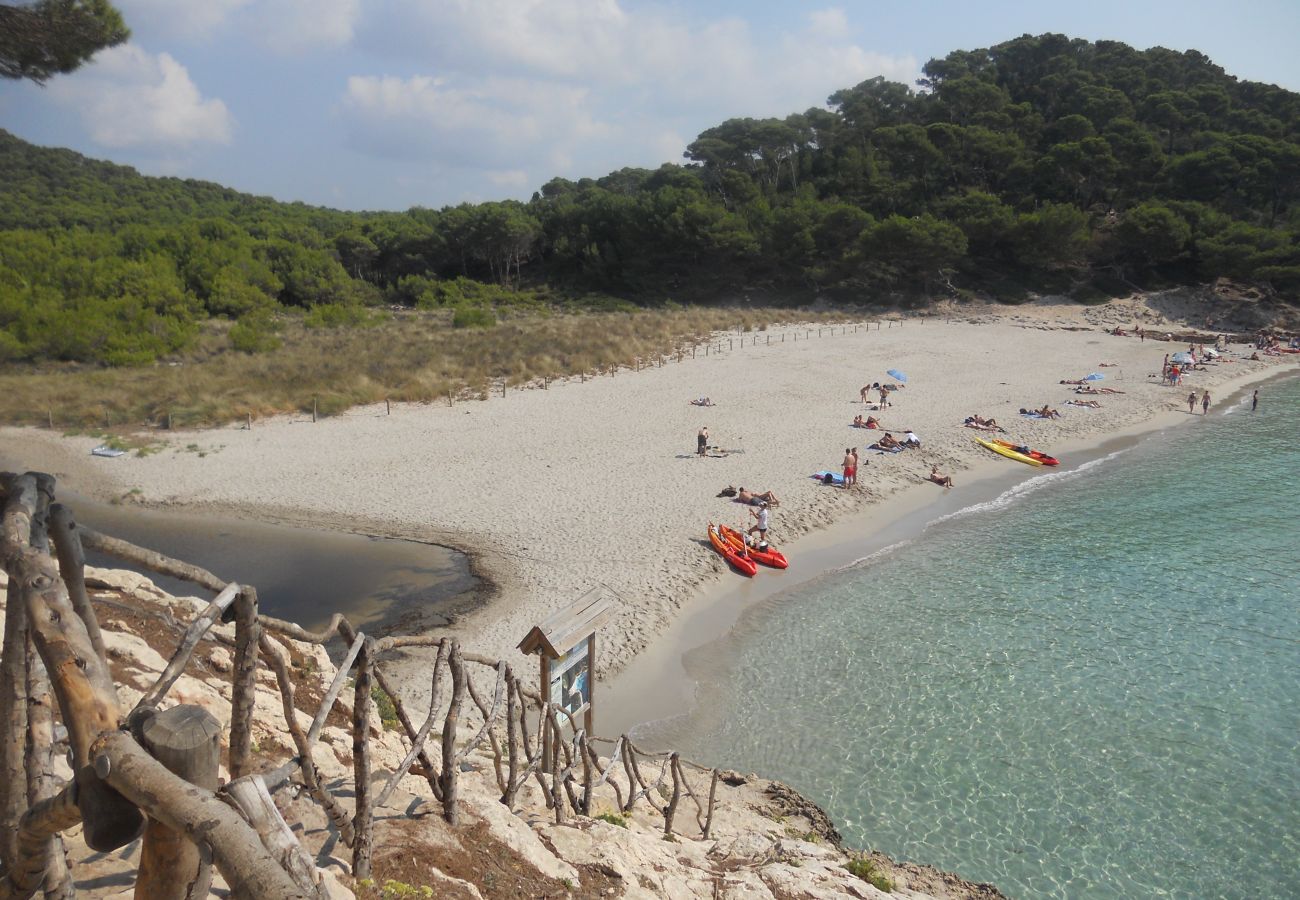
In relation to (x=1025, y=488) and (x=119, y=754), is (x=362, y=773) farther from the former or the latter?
(x=1025, y=488)

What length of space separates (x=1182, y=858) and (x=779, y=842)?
14.9 ft

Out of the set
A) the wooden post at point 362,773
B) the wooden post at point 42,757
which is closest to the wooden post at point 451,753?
the wooden post at point 362,773

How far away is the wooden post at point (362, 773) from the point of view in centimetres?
400

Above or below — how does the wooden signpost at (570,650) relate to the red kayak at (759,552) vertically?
above

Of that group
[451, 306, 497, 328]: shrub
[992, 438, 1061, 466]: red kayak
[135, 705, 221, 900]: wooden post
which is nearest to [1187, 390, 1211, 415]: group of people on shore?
[992, 438, 1061, 466]: red kayak

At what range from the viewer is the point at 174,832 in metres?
2.17

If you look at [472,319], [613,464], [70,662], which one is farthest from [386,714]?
[472,319]

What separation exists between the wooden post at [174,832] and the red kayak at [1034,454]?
909 inches

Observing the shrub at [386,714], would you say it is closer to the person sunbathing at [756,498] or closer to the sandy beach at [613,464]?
the sandy beach at [613,464]

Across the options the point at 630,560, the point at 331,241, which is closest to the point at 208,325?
the point at 331,241

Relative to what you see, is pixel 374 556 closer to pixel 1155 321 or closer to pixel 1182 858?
pixel 1182 858

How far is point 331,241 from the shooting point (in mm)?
58406

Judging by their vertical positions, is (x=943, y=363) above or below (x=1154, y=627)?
above

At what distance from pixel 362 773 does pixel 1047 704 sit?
9.76 metres
